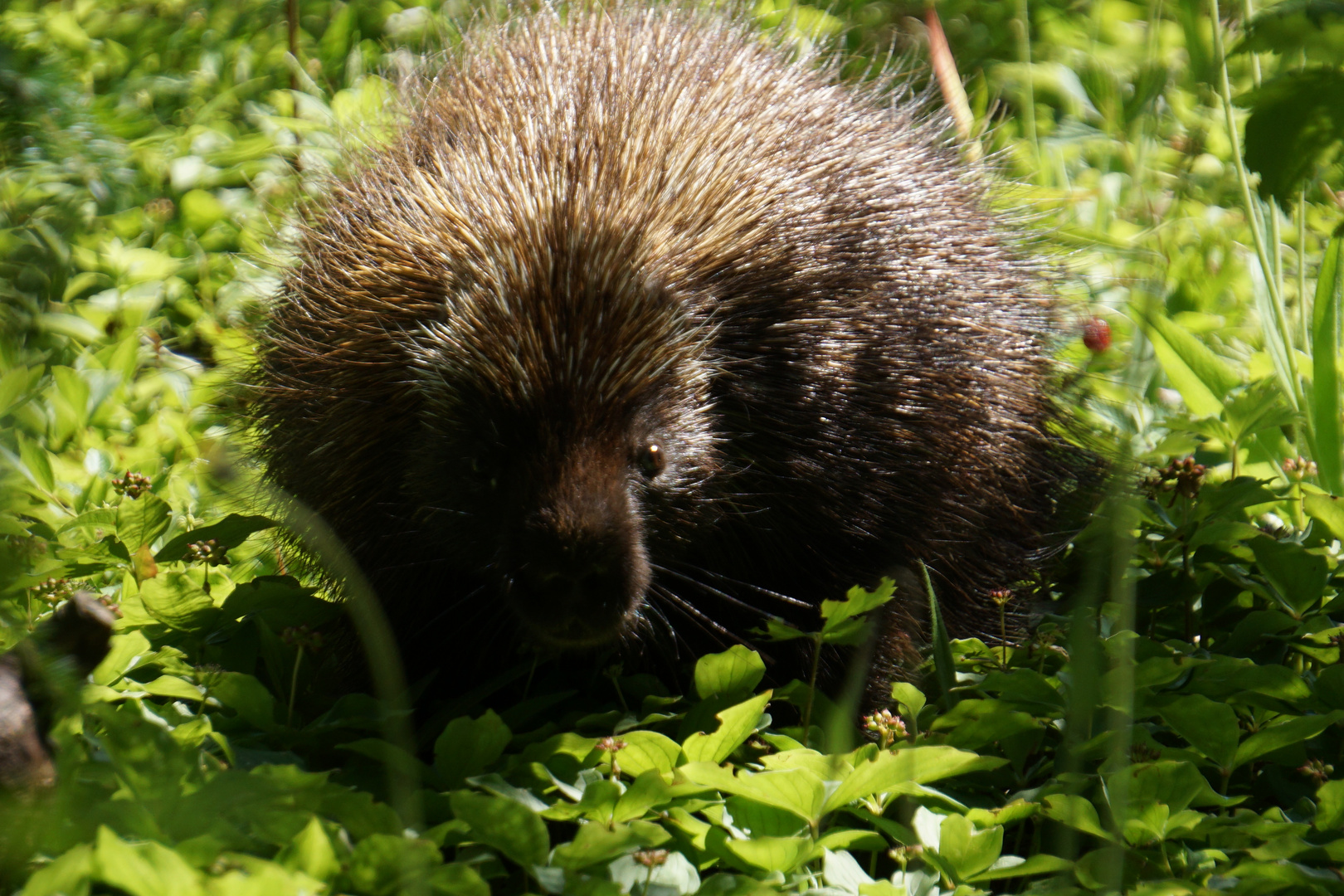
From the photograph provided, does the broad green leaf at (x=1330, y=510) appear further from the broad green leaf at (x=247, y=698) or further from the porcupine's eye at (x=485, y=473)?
the broad green leaf at (x=247, y=698)

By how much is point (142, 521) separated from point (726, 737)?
59.6 inches

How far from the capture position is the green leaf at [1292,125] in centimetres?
177

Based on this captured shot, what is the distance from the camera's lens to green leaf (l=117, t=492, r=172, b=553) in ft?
9.34

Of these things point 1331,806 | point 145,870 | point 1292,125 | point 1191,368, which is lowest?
point 1331,806

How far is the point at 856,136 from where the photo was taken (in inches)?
120

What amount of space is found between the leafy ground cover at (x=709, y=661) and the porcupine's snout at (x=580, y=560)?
0.21m


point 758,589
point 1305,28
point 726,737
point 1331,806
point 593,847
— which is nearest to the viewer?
point 1305,28

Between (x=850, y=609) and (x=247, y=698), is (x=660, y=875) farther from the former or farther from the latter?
(x=247, y=698)

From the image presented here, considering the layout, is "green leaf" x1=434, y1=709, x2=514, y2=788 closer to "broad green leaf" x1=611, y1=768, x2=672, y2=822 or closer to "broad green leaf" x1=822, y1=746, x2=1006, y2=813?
"broad green leaf" x1=611, y1=768, x2=672, y2=822

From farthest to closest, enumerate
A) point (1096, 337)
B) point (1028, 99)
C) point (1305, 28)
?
point (1028, 99) → point (1096, 337) → point (1305, 28)

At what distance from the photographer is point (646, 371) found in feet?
8.05

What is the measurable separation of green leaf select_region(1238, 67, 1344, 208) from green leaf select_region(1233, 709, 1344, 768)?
0.92 meters

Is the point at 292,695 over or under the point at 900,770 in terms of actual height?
under

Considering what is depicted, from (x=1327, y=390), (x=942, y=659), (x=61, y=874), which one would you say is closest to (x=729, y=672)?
(x=942, y=659)
